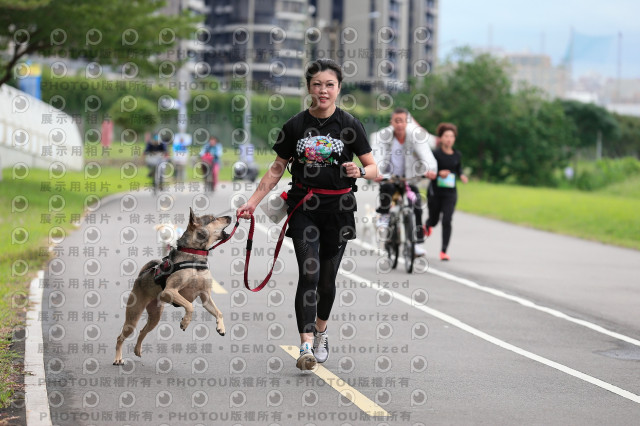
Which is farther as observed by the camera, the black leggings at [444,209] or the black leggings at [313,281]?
the black leggings at [444,209]

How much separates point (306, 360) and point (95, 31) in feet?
68.5

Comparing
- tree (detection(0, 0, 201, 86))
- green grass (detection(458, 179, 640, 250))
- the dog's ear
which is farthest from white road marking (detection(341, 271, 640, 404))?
tree (detection(0, 0, 201, 86))

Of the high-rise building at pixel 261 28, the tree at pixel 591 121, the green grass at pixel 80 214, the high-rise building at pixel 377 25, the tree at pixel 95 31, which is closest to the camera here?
the green grass at pixel 80 214

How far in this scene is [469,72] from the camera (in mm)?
57156

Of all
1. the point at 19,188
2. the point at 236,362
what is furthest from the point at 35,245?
the point at 19,188

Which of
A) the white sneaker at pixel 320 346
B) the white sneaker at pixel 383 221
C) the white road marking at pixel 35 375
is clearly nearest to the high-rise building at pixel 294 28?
the white sneaker at pixel 383 221

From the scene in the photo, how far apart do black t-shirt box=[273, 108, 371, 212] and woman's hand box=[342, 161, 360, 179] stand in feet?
0.36

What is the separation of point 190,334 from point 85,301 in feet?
7.78

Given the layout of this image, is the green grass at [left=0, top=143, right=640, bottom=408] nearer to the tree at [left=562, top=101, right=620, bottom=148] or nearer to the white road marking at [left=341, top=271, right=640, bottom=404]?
the white road marking at [left=341, top=271, right=640, bottom=404]

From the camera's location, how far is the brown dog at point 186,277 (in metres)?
7.54

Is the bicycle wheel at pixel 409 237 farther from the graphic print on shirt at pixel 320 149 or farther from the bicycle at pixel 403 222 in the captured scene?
the graphic print on shirt at pixel 320 149

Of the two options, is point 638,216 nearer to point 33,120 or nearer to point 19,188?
point 19,188

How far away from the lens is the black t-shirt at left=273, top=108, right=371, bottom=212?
768cm

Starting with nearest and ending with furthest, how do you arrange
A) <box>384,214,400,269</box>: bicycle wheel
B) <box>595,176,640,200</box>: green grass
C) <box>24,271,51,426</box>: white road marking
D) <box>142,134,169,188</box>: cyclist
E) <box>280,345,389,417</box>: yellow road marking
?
<box>24,271,51,426</box>: white road marking < <box>280,345,389,417</box>: yellow road marking < <box>384,214,400,269</box>: bicycle wheel < <box>142,134,169,188</box>: cyclist < <box>595,176,640,200</box>: green grass
